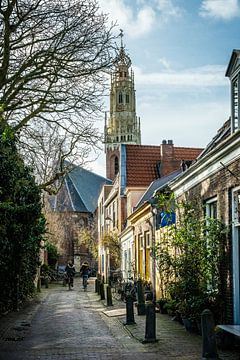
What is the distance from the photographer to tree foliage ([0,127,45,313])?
14.8 m

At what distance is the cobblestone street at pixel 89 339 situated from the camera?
35.4 feet

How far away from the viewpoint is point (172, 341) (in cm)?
1222

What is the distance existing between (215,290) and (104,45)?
27.6 feet

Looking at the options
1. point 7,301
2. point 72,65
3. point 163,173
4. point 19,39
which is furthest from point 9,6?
point 163,173

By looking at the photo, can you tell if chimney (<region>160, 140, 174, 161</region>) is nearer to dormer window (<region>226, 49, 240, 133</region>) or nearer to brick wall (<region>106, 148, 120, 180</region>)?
dormer window (<region>226, 49, 240, 133</region>)

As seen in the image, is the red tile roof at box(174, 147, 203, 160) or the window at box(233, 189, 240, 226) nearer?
the window at box(233, 189, 240, 226)

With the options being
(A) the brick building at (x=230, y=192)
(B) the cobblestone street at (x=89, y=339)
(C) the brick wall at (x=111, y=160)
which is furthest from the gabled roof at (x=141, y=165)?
(C) the brick wall at (x=111, y=160)

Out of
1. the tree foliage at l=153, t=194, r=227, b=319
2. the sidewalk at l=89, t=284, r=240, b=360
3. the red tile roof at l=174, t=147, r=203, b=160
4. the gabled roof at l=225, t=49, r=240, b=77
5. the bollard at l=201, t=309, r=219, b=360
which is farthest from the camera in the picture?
the red tile roof at l=174, t=147, r=203, b=160

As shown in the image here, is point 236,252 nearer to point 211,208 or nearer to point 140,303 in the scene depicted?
point 211,208

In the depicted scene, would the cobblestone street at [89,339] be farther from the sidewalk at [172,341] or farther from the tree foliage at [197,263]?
the tree foliage at [197,263]

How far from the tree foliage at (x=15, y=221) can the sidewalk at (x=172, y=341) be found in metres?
4.05

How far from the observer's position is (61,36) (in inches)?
690

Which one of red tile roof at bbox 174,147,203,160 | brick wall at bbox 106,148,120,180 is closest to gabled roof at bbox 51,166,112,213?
brick wall at bbox 106,148,120,180

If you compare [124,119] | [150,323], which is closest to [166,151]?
[150,323]
